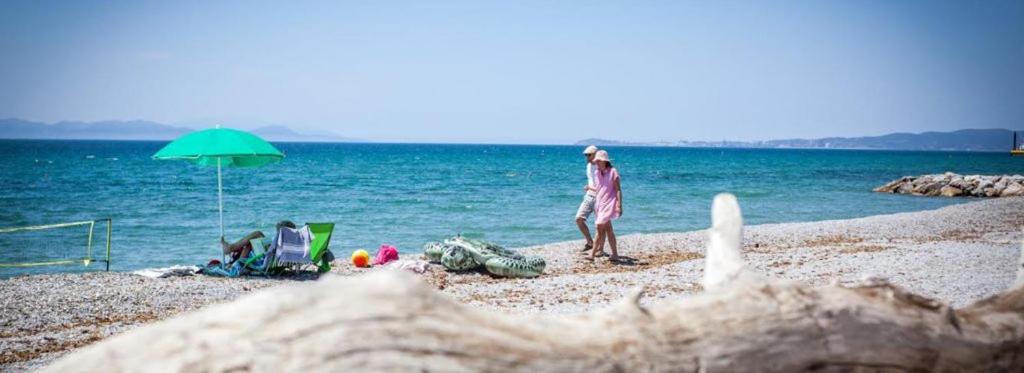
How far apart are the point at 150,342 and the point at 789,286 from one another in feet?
7.57

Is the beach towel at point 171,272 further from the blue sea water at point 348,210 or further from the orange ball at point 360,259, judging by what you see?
the blue sea water at point 348,210

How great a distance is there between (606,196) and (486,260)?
223cm

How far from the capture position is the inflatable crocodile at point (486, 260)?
39.0ft

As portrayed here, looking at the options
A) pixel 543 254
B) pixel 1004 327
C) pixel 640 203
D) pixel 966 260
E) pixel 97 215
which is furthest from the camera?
pixel 640 203

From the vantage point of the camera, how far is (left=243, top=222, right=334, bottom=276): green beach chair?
469 inches

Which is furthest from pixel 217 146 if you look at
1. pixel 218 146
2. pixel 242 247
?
pixel 242 247

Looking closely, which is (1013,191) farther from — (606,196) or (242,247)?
(242,247)

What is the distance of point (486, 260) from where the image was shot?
12.0 metres

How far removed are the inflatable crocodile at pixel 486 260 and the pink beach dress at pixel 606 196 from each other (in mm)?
1280

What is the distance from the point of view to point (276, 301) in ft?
7.97

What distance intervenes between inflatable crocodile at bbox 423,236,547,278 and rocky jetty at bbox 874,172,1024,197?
32725 mm

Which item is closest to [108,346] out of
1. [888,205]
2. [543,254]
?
[543,254]

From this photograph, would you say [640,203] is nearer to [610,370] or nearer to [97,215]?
[97,215]

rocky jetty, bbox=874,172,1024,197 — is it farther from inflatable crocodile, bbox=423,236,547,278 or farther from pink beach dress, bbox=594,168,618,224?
inflatable crocodile, bbox=423,236,547,278
